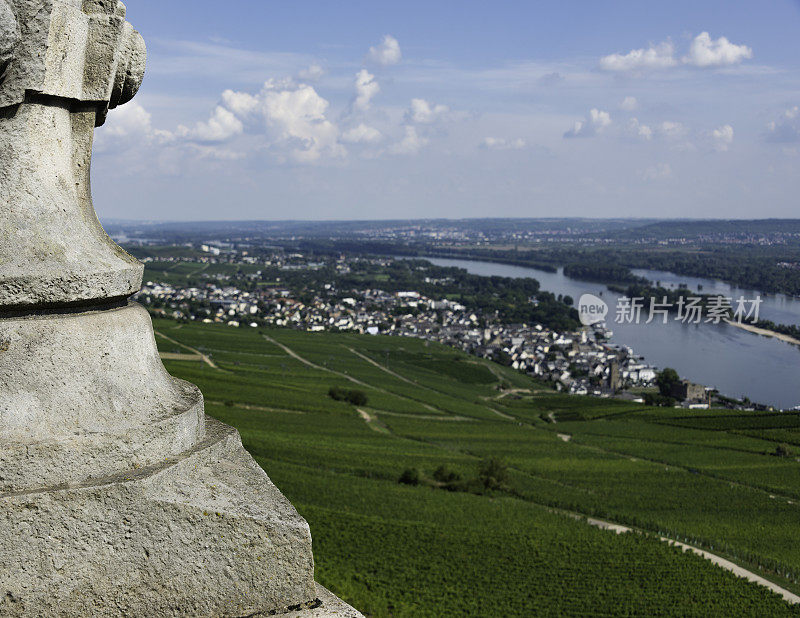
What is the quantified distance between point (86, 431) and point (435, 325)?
357 ft

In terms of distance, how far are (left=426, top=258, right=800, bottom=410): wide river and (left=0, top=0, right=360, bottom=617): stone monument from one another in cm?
6675

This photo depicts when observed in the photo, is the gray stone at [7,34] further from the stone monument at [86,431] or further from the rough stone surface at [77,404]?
the rough stone surface at [77,404]

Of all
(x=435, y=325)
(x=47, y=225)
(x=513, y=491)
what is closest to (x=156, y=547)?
(x=47, y=225)

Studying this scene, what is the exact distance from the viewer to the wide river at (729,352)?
66931 mm

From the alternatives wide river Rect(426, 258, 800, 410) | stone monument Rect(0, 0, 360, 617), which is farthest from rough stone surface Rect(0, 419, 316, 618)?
wide river Rect(426, 258, 800, 410)

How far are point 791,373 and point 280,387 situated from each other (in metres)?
52.9

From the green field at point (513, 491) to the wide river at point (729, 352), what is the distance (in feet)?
44.9

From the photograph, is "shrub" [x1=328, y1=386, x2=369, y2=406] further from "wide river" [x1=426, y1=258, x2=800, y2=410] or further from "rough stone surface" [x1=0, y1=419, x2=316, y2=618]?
"rough stone surface" [x1=0, y1=419, x2=316, y2=618]

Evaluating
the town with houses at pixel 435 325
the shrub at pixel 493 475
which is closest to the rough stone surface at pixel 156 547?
the shrub at pixel 493 475

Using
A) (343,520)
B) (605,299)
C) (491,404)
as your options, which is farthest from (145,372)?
(605,299)

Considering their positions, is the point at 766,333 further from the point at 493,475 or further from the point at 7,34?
the point at 7,34

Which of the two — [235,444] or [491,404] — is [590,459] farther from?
[235,444]

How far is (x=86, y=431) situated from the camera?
3230mm

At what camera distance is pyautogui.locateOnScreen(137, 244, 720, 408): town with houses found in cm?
7750
